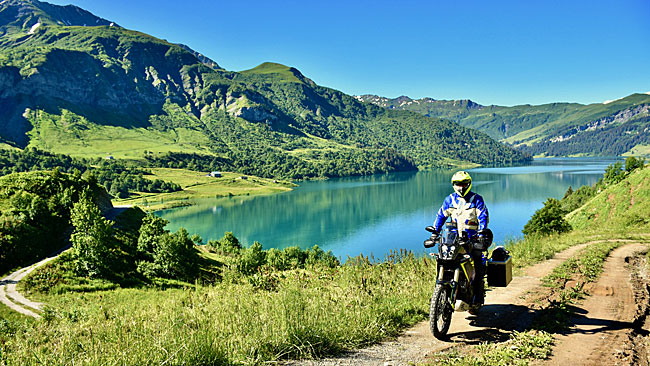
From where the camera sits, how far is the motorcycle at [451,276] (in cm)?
567

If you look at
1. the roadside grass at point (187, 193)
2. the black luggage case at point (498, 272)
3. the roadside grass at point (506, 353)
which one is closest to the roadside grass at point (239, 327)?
the roadside grass at point (506, 353)

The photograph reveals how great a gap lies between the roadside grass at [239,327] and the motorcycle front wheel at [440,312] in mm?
722

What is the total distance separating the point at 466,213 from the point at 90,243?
46.7 meters

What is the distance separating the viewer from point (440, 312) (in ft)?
18.6

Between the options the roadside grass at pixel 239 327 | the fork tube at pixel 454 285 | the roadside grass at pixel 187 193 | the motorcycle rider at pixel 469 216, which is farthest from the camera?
the roadside grass at pixel 187 193

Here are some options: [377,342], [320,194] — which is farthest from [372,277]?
[320,194]

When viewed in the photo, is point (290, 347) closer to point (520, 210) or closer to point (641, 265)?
point (641, 265)

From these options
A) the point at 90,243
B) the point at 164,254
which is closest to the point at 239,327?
the point at 90,243

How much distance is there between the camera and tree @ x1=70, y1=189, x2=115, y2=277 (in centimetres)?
4103

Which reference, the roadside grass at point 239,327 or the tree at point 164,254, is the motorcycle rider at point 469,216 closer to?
the roadside grass at point 239,327

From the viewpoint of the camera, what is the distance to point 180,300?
6.91 meters

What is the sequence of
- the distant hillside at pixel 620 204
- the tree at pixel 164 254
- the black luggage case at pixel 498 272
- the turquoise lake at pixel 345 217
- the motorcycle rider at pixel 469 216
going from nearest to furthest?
the motorcycle rider at pixel 469 216
the black luggage case at pixel 498 272
the distant hillside at pixel 620 204
the tree at pixel 164 254
the turquoise lake at pixel 345 217

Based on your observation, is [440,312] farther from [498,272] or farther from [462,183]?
[462,183]

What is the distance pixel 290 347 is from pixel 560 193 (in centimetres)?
15134
